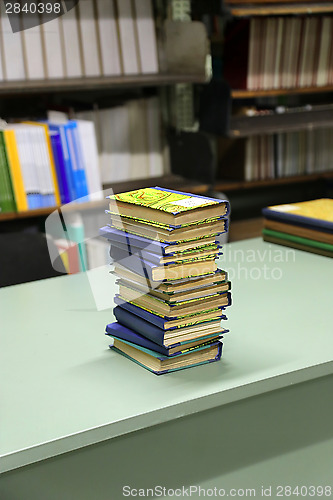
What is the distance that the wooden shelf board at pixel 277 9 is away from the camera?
264 cm

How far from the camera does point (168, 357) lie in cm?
104

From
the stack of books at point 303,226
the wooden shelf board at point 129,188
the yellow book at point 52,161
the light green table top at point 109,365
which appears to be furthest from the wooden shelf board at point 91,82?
the light green table top at point 109,365

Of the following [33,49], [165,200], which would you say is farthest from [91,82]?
[165,200]

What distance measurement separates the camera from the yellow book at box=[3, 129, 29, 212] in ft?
7.79

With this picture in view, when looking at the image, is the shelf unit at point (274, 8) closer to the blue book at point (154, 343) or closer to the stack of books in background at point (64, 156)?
the stack of books in background at point (64, 156)

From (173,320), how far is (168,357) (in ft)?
0.22

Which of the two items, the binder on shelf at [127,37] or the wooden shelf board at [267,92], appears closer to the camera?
the binder on shelf at [127,37]

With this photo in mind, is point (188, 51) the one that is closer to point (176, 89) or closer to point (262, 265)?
point (176, 89)

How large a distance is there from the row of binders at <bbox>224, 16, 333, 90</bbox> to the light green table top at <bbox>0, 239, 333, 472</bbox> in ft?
5.25

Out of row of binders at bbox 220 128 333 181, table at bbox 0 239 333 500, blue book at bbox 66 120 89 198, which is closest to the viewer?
table at bbox 0 239 333 500

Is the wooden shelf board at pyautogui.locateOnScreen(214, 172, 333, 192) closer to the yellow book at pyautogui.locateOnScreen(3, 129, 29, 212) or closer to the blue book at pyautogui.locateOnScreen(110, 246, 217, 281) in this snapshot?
the yellow book at pyautogui.locateOnScreen(3, 129, 29, 212)

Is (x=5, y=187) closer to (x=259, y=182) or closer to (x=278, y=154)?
(x=259, y=182)

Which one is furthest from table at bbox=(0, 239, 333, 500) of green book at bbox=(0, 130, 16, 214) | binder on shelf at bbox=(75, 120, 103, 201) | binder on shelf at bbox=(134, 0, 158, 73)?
binder on shelf at bbox=(134, 0, 158, 73)

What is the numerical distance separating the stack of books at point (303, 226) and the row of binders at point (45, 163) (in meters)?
0.96
